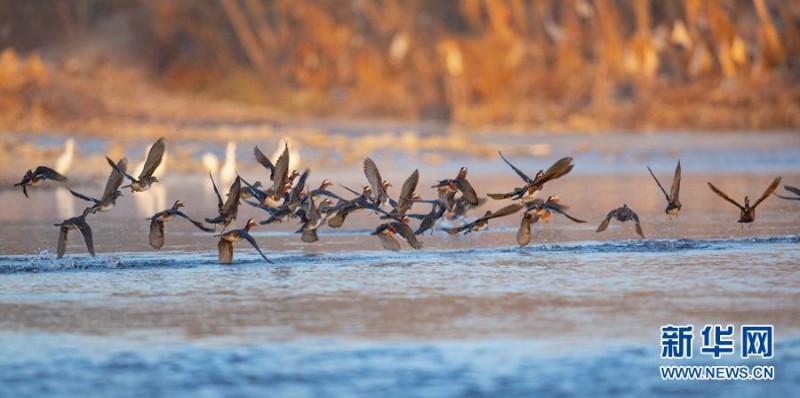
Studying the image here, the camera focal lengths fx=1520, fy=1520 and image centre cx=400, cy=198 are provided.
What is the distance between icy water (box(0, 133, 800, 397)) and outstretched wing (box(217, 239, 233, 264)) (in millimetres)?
152

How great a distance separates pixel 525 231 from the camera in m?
12.7

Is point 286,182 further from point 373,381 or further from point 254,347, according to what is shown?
point 373,381

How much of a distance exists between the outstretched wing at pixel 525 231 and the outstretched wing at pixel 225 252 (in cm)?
243

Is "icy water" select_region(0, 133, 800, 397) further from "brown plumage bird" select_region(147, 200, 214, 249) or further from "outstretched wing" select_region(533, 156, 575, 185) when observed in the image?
"outstretched wing" select_region(533, 156, 575, 185)

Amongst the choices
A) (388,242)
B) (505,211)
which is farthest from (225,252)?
(505,211)

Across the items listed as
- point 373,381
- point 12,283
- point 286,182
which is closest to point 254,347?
point 373,381

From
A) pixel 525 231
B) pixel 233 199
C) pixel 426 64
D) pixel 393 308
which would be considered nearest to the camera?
pixel 393 308

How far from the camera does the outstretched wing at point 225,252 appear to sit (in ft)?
39.6

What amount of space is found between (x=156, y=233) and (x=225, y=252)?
624 millimetres

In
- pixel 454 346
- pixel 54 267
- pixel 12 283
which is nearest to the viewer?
pixel 454 346

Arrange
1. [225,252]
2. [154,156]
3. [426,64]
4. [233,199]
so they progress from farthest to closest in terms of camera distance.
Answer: [426,64] < [154,156] < [225,252] < [233,199]

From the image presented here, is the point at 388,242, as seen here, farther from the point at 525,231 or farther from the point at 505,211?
the point at 525,231

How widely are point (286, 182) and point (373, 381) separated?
16.5ft

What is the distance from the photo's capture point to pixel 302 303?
33.2ft
